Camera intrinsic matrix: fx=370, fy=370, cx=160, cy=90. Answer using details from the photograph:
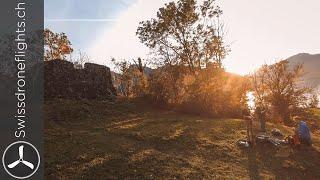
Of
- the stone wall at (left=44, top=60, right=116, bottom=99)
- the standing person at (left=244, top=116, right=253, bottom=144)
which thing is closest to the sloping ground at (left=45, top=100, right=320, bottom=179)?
the standing person at (left=244, top=116, right=253, bottom=144)

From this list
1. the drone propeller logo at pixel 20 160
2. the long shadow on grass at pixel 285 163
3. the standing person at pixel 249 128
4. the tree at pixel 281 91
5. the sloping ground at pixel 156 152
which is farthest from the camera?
the tree at pixel 281 91

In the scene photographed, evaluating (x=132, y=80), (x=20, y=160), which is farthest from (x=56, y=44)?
(x=20, y=160)

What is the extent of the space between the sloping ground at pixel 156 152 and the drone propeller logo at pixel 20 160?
0.50m

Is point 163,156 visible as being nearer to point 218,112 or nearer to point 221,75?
point 218,112

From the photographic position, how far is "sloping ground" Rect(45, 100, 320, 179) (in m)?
13.3

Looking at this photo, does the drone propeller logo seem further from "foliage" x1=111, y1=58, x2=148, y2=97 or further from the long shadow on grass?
"foliage" x1=111, y1=58, x2=148, y2=97

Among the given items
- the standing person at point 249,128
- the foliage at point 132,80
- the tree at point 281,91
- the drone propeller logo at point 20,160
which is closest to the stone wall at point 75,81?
the foliage at point 132,80

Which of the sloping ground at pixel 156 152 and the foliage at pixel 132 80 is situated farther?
the foliage at pixel 132 80

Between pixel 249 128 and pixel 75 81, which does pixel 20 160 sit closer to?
pixel 249 128

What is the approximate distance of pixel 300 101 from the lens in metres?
41.0

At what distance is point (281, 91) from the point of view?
40.7 m

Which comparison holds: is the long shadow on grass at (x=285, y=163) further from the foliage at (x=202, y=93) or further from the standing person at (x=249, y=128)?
the foliage at (x=202, y=93)

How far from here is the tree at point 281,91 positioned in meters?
40.0

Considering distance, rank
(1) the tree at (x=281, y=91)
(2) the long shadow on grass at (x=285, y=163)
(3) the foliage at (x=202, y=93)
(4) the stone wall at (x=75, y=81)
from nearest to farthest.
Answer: (2) the long shadow on grass at (x=285, y=163) → (3) the foliage at (x=202, y=93) → (4) the stone wall at (x=75, y=81) → (1) the tree at (x=281, y=91)
